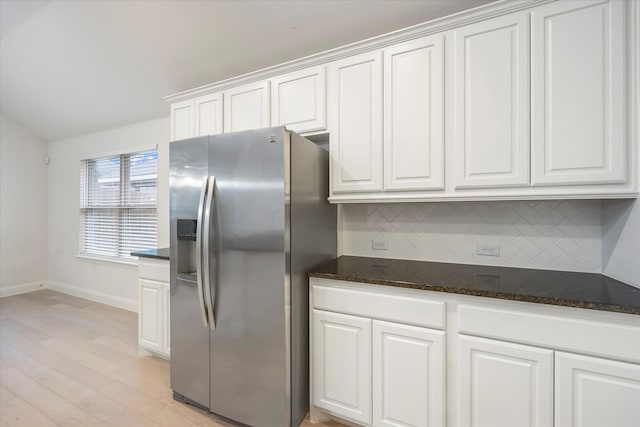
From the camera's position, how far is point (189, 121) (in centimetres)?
263

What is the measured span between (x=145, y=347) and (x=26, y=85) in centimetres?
379

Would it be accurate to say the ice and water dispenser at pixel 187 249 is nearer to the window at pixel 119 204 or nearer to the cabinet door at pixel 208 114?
the cabinet door at pixel 208 114

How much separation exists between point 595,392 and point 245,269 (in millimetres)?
1727

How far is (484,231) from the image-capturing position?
1938 mm

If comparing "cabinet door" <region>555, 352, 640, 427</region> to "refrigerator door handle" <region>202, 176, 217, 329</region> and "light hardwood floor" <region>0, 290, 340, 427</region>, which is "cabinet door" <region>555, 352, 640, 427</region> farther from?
"refrigerator door handle" <region>202, 176, 217, 329</region>

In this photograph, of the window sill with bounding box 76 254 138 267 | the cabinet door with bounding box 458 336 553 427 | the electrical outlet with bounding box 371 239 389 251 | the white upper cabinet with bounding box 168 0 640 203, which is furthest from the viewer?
the window sill with bounding box 76 254 138 267

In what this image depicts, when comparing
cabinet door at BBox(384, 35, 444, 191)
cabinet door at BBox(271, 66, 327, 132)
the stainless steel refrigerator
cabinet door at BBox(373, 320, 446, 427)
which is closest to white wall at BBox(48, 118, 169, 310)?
the stainless steel refrigerator

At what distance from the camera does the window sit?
3.75 meters

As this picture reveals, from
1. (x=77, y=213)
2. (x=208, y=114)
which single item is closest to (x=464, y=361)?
(x=208, y=114)

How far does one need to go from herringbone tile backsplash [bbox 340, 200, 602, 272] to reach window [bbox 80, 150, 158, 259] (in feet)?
9.24

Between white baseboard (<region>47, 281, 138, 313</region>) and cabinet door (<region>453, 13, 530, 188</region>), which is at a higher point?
cabinet door (<region>453, 13, 530, 188</region>)

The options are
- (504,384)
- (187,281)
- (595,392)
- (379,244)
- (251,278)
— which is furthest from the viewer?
(379,244)

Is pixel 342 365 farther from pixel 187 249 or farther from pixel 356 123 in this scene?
pixel 356 123

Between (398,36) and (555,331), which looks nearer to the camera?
(555,331)
